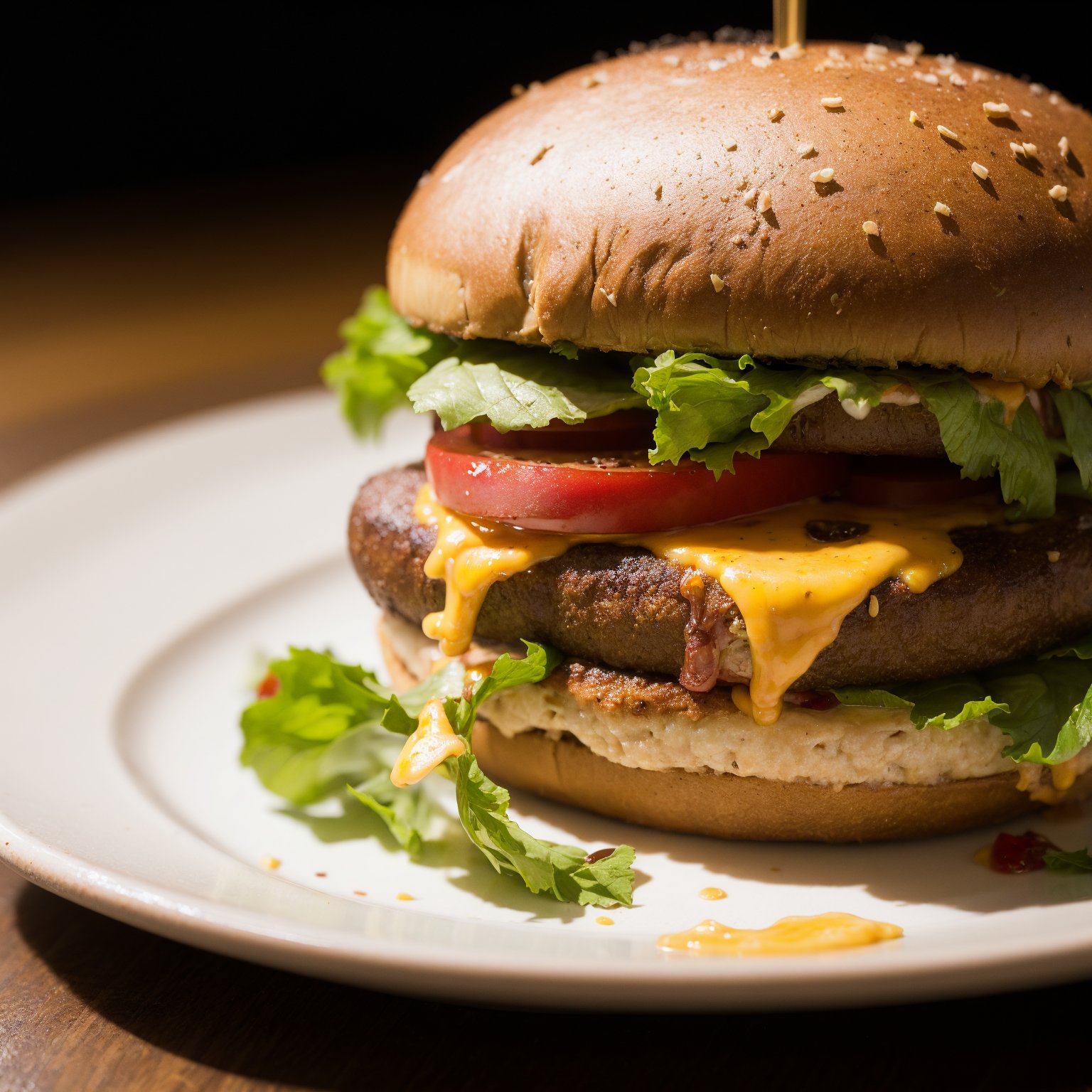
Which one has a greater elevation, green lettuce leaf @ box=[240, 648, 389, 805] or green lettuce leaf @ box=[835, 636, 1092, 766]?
green lettuce leaf @ box=[835, 636, 1092, 766]

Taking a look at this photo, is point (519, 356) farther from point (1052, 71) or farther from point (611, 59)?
point (1052, 71)

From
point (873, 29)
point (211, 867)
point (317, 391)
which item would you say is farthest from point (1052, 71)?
point (211, 867)

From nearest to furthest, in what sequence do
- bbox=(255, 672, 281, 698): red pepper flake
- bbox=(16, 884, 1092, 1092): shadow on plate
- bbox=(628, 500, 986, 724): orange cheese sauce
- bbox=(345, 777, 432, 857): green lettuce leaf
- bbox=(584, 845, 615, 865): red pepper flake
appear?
bbox=(16, 884, 1092, 1092): shadow on plate < bbox=(628, 500, 986, 724): orange cheese sauce < bbox=(584, 845, 615, 865): red pepper flake < bbox=(345, 777, 432, 857): green lettuce leaf < bbox=(255, 672, 281, 698): red pepper flake

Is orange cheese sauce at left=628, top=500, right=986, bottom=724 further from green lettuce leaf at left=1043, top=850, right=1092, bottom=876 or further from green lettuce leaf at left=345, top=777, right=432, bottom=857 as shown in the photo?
green lettuce leaf at left=345, top=777, right=432, bottom=857

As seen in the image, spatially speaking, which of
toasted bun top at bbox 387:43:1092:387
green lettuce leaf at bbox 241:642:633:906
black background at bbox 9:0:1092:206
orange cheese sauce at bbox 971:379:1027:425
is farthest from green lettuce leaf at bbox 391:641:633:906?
black background at bbox 9:0:1092:206

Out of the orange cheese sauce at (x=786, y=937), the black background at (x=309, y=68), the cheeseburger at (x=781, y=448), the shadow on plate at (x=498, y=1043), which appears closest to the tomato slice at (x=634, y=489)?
the cheeseburger at (x=781, y=448)

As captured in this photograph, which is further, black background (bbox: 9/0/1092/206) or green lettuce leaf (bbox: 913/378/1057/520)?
black background (bbox: 9/0/1092/206)

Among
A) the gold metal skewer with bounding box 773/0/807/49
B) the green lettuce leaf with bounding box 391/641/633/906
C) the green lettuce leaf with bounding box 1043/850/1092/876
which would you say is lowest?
the green lettuce leaf with bounding box 1043/850/1092/876

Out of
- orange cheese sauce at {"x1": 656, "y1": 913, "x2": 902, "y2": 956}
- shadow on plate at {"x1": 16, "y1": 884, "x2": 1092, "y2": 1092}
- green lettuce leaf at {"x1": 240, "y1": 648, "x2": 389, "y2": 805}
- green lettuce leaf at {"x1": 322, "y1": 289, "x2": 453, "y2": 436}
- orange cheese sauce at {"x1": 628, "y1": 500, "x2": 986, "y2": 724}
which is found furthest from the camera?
green lettuce leaf at {"x1": 322, "y1": 289, "x2": 453, "y2": 436}
